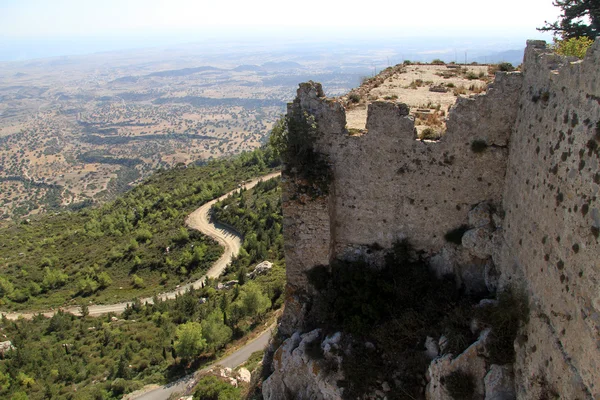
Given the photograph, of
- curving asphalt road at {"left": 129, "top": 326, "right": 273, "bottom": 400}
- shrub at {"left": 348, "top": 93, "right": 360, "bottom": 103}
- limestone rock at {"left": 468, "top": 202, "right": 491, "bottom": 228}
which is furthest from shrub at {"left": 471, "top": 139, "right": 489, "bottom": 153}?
curving asphalt road at {"left": 129, "top": 326, "right": 273, "bottom": 400}

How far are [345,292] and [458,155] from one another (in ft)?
21.3

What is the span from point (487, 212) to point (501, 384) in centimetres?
545

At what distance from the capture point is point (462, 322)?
13.2 metres

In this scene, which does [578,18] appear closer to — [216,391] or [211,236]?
[216,391]

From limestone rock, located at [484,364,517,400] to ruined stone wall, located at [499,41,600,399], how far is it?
0.54m

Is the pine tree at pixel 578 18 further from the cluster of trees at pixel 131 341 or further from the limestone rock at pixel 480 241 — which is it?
the cluster of trees at pixel 131 341

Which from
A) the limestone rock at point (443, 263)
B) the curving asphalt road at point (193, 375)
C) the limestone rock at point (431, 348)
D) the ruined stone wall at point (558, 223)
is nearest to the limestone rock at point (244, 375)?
the curving asphalt road at point (193, 375)

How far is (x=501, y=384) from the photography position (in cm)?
1195

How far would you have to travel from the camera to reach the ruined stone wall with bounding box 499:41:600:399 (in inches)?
348

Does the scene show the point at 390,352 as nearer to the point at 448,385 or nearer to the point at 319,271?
the point at 448,385

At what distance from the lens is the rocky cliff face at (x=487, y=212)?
30.6ft

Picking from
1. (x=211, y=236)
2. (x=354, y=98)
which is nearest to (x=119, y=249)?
(x=211, y=236)

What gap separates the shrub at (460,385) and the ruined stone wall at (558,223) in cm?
136

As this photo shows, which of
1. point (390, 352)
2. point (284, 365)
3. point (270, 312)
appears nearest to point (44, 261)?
point (270, 312)
